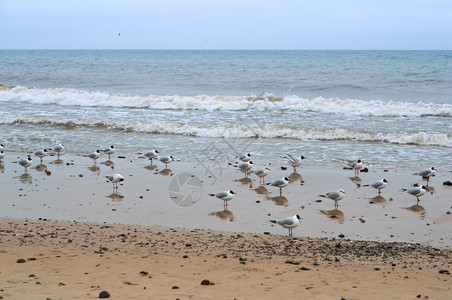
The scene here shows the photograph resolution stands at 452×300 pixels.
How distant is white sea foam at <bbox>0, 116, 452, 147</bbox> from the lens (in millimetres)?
15961

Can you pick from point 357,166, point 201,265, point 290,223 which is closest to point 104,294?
point 201,265

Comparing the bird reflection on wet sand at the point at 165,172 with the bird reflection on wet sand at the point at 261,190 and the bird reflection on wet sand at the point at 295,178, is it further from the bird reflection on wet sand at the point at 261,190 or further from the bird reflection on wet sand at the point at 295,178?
the bird reflection on wet sand at the point at 295,178

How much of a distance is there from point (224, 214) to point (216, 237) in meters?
1.45

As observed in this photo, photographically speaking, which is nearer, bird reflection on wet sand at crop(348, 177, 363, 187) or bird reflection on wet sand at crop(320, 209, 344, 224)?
bird reflection on wet sand at crop(320, 209, 344, 224)

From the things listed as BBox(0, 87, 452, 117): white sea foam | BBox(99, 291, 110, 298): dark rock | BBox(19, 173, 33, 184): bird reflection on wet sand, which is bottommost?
BBox(19, 173, 33, 184): bird reflection on wet sand

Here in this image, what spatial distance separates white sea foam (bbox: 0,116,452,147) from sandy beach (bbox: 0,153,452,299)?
4.27 m

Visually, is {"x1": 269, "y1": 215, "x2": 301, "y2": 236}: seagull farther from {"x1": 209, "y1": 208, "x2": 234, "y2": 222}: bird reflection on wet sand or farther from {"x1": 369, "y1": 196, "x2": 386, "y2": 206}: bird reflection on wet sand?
{"x1": 369, "y1": 196, "x2": 386, "y2": 206}: bird reflection on wet sand

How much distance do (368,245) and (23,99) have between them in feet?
84.2

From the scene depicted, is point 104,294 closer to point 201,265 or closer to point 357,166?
point 201,265

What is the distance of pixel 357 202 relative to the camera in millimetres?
9586

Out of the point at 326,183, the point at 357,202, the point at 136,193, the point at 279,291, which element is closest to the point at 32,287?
the point at 279,291

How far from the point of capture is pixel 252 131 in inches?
709

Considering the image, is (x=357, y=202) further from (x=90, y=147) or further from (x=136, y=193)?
(x=90, y=147)

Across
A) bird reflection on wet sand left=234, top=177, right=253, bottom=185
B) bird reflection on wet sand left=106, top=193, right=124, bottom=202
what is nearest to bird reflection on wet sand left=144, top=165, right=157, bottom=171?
bird reflection on wet sand left=234, top=177, right=253, bottom=185
